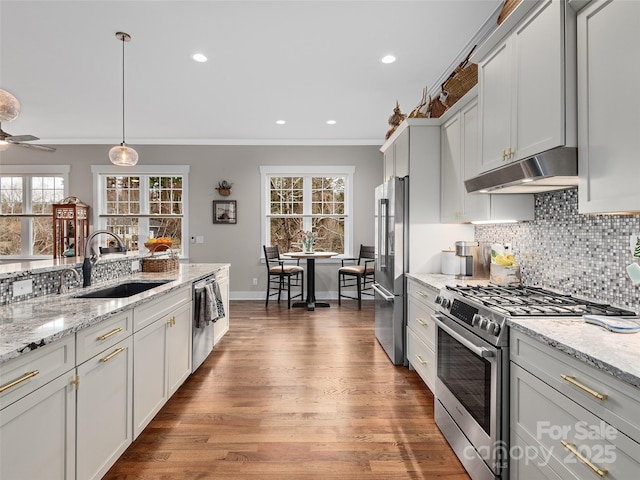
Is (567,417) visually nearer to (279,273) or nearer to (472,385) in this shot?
(472,385)

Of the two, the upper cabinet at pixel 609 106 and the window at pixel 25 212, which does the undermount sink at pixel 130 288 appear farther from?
the window at pixel 25 212

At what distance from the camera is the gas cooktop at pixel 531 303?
1556mm

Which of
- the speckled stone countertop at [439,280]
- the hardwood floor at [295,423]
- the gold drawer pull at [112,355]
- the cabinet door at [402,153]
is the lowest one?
the hardwood floor at [295,423]

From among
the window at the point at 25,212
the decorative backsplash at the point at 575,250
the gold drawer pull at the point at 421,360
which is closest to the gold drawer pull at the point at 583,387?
the decorative backsplash at the point at 575,250

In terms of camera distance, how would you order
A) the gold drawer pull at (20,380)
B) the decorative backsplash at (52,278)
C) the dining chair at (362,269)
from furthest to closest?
the dining chair at (362,269), the decorative backsplash at (52,278), the gold drawer pull at (20,380)

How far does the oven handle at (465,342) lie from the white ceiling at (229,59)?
227 centimetres

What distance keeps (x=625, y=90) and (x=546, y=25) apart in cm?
56

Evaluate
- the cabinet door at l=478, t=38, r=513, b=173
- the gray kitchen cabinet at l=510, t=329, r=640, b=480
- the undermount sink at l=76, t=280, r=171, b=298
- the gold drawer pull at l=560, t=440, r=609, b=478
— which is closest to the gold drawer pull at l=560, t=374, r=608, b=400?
the gray kitchen cabinet at l=510, t=329, r=640, b=480

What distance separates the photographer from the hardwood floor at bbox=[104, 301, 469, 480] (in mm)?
1863

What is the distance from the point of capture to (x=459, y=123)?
2812mm

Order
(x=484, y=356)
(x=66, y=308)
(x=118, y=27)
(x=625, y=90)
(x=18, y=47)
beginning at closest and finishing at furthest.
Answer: (x=625, y=90)
(x=484, y=356)
(x=66, y=308)
(x=118, y=27)
(x=18, y=47)

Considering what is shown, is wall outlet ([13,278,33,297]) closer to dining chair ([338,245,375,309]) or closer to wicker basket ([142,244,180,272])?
wicker basket ([142,244,180,272])

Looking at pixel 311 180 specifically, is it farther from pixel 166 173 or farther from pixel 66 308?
pixel 66 308

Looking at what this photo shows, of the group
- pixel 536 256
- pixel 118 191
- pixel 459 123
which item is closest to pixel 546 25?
pixel 459 123
